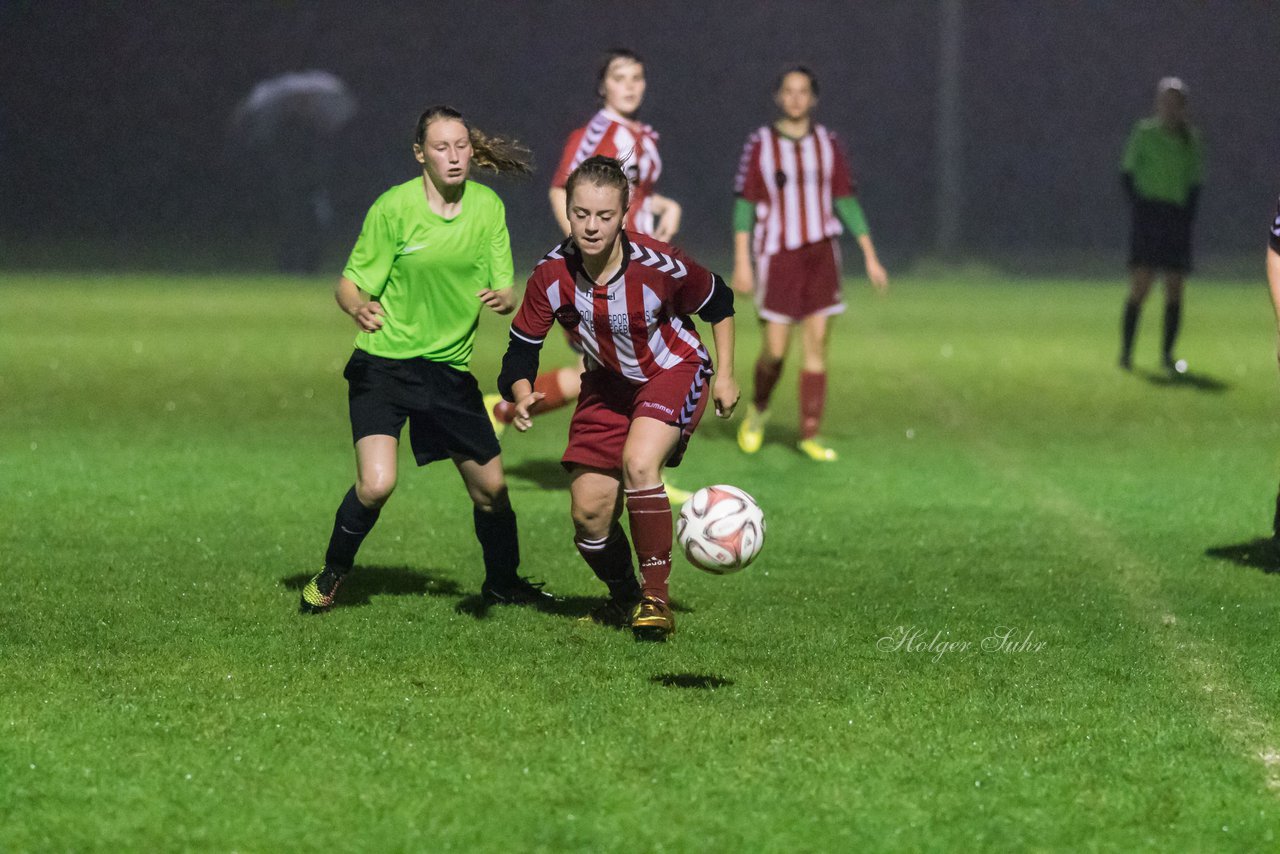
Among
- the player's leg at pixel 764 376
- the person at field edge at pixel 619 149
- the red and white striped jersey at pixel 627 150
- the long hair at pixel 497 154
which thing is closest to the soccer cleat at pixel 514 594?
the long hair at pixel 497 154

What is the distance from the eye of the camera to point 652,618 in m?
5.63

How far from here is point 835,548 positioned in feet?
24.8

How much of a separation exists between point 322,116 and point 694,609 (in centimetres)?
2222

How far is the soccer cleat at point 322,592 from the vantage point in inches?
241

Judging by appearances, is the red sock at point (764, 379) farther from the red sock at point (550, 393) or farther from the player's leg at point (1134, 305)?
the player's leg at point (1134, 305)

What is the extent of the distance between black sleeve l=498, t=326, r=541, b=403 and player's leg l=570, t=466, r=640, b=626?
0.35 m

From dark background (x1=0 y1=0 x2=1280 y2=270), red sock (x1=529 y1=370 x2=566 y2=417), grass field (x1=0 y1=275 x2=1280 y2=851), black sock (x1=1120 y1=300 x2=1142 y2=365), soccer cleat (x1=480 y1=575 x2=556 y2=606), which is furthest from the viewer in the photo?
dark background (x1=0 y1=0 x2=1280 y2=270)

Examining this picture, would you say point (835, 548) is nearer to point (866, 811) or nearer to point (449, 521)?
point (449, 521)

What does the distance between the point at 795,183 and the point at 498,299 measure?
4241mm

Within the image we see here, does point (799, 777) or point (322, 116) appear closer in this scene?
point (799, 777)

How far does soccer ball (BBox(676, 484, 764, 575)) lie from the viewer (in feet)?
18.0

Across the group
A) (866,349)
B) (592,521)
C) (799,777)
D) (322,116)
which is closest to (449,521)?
(592,521)

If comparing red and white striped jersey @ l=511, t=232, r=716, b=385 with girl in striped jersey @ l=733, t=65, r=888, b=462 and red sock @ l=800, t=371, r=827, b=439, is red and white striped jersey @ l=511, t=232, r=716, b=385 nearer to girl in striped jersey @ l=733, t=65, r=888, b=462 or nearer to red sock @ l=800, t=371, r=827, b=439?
girl in striped jersey @ l=733, t=65, r=888, b=462

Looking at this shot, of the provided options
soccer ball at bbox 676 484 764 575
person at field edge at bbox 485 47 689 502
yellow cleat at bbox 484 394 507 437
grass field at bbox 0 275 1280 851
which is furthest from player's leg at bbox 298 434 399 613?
yellow cleat at bbox 484 394 507 437
